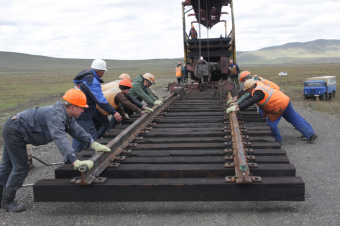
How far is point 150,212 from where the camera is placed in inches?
151

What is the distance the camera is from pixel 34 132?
387 cm

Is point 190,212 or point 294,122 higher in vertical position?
point 294,122

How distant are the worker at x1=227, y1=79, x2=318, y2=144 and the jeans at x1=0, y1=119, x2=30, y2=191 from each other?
4078mm

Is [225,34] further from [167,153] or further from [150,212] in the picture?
[150,212]

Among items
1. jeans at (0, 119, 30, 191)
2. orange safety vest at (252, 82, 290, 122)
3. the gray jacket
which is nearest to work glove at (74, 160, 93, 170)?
the gray jacket

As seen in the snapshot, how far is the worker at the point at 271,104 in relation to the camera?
6625mm

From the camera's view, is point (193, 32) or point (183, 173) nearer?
point (183, 173)

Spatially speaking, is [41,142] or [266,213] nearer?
[266,213]

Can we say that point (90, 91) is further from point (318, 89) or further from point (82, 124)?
point (318, 89)

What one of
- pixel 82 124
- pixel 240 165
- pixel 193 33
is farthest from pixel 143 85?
pixel 193 33

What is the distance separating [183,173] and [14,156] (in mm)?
1974

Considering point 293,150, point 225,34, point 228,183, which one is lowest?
point 293,150

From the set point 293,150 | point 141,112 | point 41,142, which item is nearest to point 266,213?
point 41,142

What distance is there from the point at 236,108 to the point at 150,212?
11.9 ft
